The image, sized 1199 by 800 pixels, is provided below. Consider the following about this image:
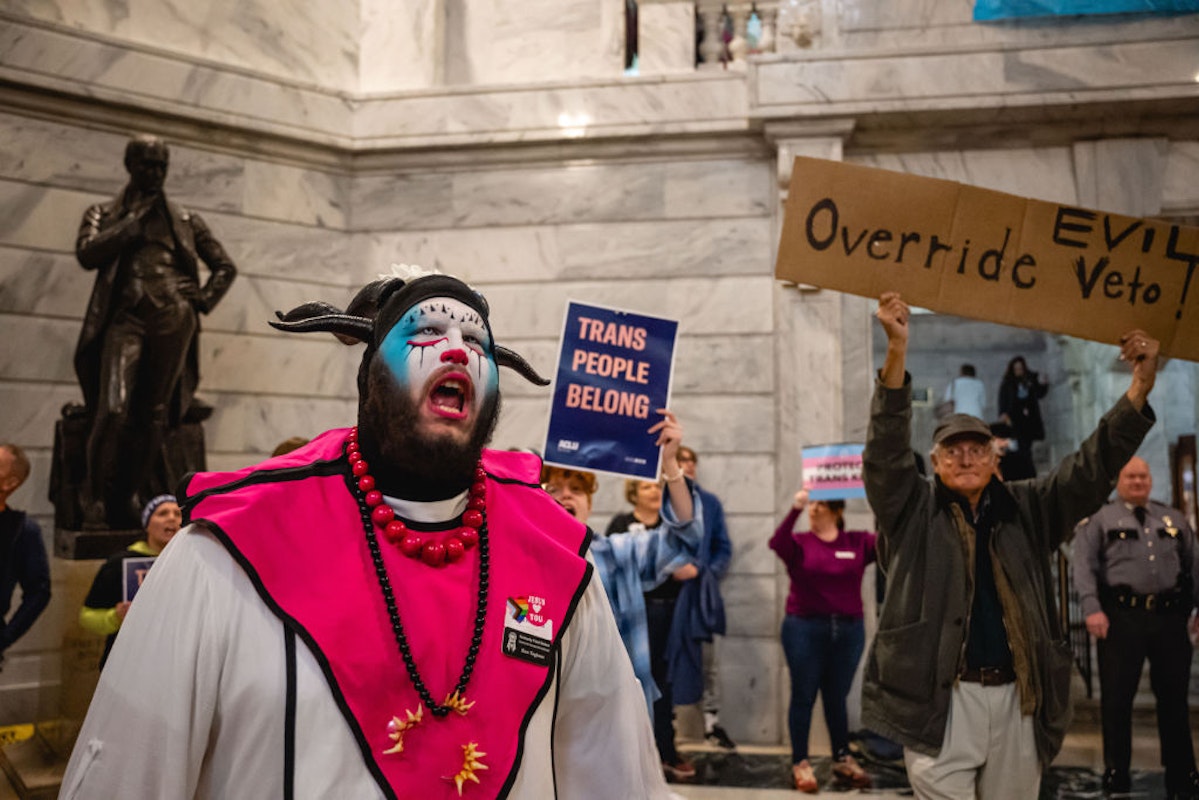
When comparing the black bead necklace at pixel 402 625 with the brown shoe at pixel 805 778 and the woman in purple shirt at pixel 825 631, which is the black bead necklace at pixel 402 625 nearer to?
the woman in purple shirt at pixel 825 631

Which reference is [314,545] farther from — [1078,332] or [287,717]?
[1078,332]

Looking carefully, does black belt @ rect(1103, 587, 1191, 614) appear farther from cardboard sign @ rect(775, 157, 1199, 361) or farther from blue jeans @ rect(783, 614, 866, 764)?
cardboard sign @ rect(775, 157, 1199, 361)

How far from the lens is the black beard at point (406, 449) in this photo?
77.4 inches

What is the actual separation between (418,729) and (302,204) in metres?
7.19

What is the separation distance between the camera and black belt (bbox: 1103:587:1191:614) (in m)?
5.77

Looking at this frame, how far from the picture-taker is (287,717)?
171cm

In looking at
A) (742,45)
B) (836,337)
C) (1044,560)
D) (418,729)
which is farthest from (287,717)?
(742,45)

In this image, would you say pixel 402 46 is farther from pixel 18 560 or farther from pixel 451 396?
pixel 451 396

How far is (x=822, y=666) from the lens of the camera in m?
6.00

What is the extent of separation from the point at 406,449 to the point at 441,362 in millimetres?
172

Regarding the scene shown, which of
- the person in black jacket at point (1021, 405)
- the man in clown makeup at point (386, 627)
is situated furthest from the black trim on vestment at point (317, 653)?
the person in black jacket at point (1021, 405)

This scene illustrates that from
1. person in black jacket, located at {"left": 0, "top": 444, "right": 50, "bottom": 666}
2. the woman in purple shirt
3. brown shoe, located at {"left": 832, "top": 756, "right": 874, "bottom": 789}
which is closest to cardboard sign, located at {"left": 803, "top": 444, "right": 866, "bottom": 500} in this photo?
the woman in purple shirt

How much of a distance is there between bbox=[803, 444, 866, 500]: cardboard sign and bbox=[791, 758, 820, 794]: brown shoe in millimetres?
1490

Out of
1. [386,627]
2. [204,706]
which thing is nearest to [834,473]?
[386,627]
